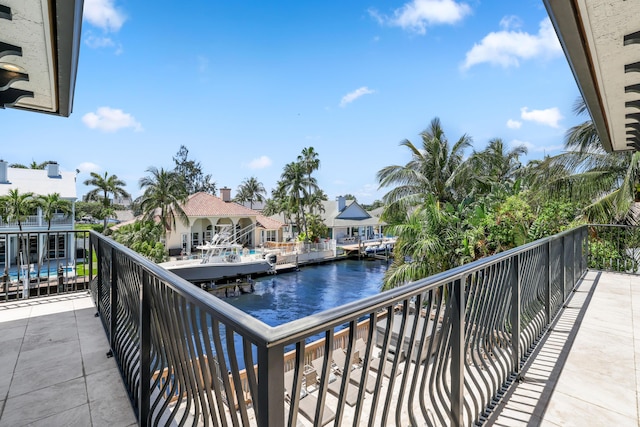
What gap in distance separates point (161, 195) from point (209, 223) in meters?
5.20

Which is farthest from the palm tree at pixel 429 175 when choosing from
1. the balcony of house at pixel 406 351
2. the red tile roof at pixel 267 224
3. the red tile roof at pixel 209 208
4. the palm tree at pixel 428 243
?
the red tile roof at pixel 267 224

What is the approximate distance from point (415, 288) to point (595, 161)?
11916 millimetres

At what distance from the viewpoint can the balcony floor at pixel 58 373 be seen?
70.6 inches

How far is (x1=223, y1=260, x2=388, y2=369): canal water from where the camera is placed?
54.5ft

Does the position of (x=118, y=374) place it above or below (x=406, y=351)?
below

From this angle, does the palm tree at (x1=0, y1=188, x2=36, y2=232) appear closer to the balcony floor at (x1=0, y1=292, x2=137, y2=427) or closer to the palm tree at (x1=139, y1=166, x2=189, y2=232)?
the palm tree at (x1=139, y1=166, x2=189, y2=232)

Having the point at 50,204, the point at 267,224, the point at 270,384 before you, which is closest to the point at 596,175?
the point at 270,384

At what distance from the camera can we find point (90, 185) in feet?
88.4

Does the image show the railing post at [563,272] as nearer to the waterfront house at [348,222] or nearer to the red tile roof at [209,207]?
the red tile roof at [209,207]

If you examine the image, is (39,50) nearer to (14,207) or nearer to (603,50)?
(603,50)

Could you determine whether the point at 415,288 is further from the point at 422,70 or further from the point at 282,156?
the point at 282,156

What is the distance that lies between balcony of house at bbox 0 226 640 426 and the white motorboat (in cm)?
1494

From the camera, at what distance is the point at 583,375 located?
2330mm

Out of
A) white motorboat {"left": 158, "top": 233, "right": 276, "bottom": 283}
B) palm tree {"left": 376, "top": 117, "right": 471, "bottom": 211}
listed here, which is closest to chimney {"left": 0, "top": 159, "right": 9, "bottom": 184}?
white motorboat {"left": 158, "top": 233, "right": 276, "bottom": 283}
